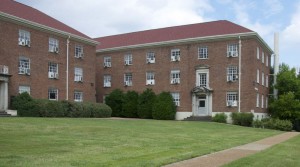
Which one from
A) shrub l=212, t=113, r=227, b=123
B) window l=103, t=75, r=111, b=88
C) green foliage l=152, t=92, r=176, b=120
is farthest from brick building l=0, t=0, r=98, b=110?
shrub l=212, t=113, r=227, b=123

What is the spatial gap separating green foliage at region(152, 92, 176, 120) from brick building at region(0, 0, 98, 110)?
7280mm

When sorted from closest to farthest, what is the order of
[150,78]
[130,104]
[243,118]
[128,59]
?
1. [243,118]
2. [130,104]
3. [150,78]
4. [128,59]

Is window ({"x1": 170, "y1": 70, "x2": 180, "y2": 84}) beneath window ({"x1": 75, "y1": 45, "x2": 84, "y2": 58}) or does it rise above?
beneath

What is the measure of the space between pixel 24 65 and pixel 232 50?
20.8 metres

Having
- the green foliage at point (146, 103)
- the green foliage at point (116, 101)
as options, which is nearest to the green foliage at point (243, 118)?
the green foliage at point (146, 103)

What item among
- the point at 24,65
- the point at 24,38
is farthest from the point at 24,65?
the point at 24,38

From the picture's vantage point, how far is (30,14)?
117 feet

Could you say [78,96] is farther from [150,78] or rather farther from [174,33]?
[174,33]

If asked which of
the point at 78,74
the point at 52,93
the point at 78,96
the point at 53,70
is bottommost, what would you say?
the point at 78,96

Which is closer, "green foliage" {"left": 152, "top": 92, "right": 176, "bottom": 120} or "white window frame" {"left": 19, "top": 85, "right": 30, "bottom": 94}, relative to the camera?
"white window frame" {"left": 19, "top": 85, "right": 30, "bottom": 94}

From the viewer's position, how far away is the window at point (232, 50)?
38625mm

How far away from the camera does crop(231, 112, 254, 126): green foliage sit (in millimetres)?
36188

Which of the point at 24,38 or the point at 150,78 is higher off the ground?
the point at 24,38

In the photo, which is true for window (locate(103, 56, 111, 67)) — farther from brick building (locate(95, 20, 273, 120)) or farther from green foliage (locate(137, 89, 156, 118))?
green foliage (locate(137, 89, 156, 118))
